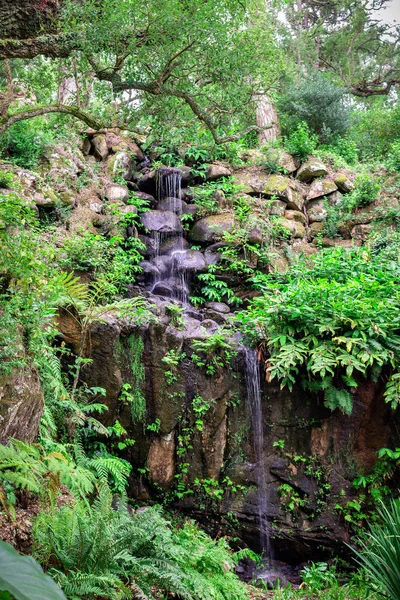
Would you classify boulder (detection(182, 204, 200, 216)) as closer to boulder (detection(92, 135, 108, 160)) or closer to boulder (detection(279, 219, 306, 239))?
boulder (detection(279, 219, 306, 239))

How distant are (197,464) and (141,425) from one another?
3.14ft

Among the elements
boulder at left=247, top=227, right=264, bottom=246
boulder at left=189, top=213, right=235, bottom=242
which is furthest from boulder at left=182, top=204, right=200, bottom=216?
boulder at left=247, top=227, right=264, bottom=246

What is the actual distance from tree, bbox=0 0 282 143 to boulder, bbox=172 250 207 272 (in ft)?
11.7

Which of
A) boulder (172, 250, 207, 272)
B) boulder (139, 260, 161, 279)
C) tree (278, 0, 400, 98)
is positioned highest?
tree (278, 0, 400, 98)

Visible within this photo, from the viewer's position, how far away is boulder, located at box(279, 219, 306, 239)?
10126mm

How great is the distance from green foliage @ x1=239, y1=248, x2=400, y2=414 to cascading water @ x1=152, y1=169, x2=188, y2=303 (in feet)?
7.65

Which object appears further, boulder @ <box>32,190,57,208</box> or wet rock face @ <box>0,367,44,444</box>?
boulder @ <box>32,190,57,208</box>

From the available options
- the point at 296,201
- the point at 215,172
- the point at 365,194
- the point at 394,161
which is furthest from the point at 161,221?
the point at 394,161

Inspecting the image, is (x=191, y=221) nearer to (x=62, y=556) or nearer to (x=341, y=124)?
(x=341, y=124)

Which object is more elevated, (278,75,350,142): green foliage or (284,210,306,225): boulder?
(278,75,350,142): green foliage

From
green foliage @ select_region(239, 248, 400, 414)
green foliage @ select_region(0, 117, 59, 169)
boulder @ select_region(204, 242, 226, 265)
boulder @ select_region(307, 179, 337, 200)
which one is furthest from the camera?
boulder @ select_region(307, 179, 337, 200)

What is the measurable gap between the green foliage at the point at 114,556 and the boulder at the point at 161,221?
6.76 metres

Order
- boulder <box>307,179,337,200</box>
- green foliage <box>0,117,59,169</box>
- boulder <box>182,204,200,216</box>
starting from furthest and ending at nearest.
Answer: boulder <box>307,179,337,200</box>
boulder <box>182,204,200,216</box>
green foliage <box>0,117,59,169</box>

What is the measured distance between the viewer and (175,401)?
6.38 m
